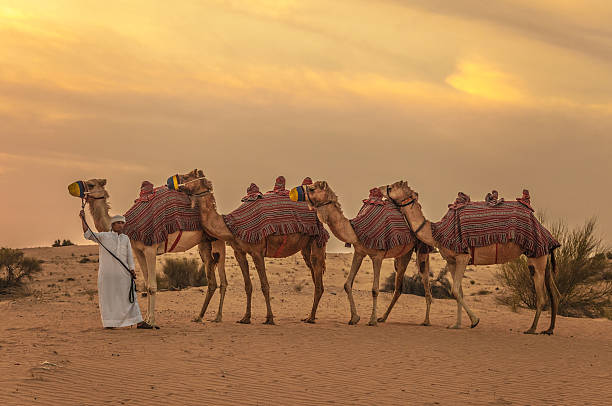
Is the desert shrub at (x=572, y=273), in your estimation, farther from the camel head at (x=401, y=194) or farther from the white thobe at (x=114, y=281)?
the white thobe at (x=114, y=281)

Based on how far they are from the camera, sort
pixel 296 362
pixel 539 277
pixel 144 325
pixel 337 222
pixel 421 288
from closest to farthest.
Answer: pixel 296 362 < pixel 144 325 < pixel 337 222 < pixel 539 277 < pixel 421 288

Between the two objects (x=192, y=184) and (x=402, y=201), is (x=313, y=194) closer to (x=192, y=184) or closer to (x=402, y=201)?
(x=402, y=201)

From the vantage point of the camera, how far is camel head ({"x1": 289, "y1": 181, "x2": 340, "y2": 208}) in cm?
1564

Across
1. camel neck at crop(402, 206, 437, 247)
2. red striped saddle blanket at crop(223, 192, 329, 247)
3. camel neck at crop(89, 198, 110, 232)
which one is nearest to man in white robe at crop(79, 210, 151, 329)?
camel neck at crop(89, 198, 110, 232)

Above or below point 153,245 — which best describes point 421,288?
below

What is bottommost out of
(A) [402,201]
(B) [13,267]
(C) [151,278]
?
(C) [151,278]

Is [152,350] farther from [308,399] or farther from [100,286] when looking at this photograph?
[308,399]

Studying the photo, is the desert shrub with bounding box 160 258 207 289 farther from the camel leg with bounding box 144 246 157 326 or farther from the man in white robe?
the man in white robe

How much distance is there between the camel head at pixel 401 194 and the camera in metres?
16.5

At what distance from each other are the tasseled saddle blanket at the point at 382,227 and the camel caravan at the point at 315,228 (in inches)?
0.8

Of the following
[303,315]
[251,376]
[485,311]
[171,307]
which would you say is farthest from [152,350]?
[485,311]

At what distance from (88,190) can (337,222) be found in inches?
200

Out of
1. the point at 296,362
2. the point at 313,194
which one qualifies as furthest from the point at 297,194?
the point at 296,362

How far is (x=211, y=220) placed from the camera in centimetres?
1563
